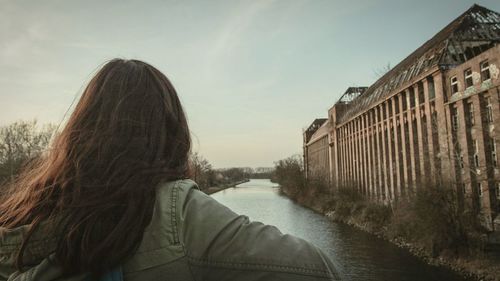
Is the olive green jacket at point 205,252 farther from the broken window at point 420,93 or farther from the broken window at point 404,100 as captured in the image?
the broken window at point 404,100

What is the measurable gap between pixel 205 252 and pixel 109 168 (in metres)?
0.45

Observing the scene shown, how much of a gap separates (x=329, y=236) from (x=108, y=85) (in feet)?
77.0

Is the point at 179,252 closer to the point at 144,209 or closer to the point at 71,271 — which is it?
the point at 144,209

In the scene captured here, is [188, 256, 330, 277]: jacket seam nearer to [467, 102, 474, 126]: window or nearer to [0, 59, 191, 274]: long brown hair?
[0, 59, 191, 274]: long brown hair

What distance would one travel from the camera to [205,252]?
1142mm

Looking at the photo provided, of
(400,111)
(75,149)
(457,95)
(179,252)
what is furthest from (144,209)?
(400,111)

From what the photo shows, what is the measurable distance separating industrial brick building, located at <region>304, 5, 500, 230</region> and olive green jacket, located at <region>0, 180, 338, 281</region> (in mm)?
17704

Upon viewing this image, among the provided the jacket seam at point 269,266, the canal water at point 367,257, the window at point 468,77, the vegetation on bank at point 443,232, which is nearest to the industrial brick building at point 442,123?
the window at point 468,77

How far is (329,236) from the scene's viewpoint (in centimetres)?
2356

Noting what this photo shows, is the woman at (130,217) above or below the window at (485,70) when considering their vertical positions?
below

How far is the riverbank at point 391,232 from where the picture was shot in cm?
1418

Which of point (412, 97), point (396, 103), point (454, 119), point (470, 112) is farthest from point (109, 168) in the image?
point (396, 103)

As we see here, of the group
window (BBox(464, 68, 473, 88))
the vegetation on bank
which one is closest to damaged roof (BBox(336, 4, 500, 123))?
window (BBox(464, 68, 473, 88))

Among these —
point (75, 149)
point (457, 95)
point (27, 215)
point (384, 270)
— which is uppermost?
point (457, 95)
